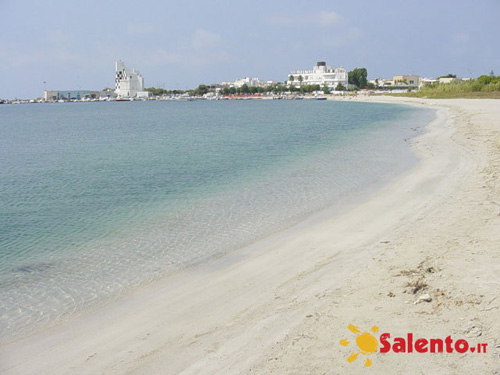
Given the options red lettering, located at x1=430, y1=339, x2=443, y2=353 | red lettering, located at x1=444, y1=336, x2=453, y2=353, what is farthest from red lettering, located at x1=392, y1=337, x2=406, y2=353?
red lettering, located at x1=444, y1=336, x2=453, y2=353

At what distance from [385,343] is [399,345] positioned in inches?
6.8

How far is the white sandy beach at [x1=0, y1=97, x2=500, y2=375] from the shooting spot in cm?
566

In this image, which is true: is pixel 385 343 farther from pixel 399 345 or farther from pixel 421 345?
pixel 421 345

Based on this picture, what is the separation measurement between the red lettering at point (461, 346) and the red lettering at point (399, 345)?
23.7 inches

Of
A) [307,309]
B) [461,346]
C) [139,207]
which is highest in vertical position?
[461,346]

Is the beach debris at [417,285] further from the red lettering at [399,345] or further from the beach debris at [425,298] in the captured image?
the red lettering at [399,345]

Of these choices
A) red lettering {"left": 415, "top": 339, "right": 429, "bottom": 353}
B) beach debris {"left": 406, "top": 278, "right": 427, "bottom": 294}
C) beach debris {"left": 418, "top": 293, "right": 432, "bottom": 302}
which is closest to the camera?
red lettering {"left": 415, "top": 339, "right": 429, "bottom": 353}

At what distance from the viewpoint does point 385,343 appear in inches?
224

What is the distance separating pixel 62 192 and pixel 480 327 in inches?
678

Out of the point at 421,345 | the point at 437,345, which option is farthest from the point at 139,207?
the point at 437,345

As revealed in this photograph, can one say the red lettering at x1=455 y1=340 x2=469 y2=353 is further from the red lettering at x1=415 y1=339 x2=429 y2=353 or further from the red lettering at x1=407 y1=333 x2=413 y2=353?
the red lettering at x1=407 y1=333 x2=413 y2=353

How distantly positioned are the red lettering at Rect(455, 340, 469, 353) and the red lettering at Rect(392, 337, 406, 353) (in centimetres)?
60

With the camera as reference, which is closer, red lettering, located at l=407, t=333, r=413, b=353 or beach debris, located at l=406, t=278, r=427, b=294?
red lettering, located at l=407, t=333, r=413, b=353

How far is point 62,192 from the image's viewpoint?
19.0m
